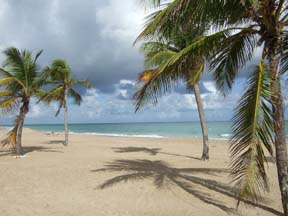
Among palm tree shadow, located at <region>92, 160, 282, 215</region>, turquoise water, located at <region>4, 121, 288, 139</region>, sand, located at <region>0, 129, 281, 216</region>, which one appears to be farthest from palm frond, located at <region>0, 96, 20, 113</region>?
turquoise water, located at <region>4, 121, 288, 139</region>

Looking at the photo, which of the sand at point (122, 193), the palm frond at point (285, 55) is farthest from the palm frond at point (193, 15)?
the sand at point (122, 193)

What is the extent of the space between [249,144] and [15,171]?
780 centimetres

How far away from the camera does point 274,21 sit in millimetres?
4648

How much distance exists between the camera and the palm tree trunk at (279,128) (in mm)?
4770

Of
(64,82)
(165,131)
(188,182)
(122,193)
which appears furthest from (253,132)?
(165,131)

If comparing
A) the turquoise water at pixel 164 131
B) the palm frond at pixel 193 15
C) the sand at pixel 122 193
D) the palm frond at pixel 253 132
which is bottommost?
the turquoise water at pixel 164 131

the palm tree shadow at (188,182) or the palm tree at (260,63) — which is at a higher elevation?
the palm tree at (260,63)

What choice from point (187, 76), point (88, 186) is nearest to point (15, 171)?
point (88, 186)

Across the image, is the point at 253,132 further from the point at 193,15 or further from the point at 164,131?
the point at 164,131

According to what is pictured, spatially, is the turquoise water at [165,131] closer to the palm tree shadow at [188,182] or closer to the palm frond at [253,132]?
the palm tree shadow at [188,182]

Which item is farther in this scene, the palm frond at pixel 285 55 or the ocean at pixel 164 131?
the ocean at pixel 164 131

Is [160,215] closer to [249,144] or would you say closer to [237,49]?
[249,144]

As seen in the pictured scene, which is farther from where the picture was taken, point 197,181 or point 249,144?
point 197,181

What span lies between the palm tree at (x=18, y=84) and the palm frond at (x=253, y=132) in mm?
10470
